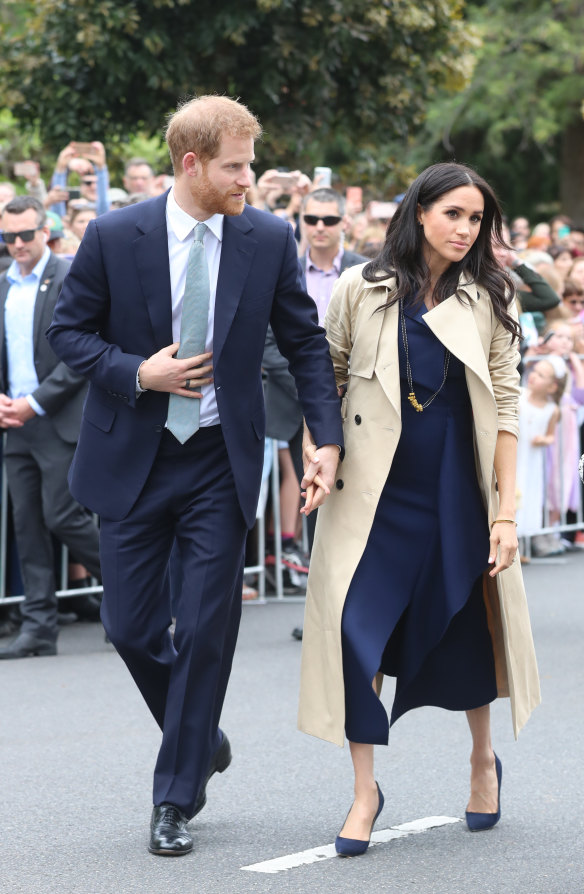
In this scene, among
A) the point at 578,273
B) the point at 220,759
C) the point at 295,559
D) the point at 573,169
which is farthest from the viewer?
the point at 573,169

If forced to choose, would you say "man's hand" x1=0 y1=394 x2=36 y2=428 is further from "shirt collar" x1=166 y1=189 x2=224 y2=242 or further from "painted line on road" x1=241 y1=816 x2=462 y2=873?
"painted line on road" x1=241 y1=816 x2=462 y2=873

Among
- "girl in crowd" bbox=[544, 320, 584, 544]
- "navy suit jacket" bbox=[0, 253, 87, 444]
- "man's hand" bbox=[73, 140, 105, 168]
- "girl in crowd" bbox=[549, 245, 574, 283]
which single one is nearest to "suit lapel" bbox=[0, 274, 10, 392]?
"navy suit jacket" bbox=[0, 253, 87, 444]

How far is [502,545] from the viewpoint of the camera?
4648 mm

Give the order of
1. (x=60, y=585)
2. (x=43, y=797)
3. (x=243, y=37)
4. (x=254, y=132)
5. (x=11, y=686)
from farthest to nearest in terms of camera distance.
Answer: (x=243, y=37), (x=60, y=585), (x=11, y=686), (x=43, y=797), (x=254, y=132)

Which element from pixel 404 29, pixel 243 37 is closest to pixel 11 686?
pixel 243 37

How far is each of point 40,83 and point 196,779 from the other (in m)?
12.0

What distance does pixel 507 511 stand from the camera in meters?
4.71

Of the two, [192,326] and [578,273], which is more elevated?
[578,273]

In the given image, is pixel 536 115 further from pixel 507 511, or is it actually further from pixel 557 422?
pixel 507 511

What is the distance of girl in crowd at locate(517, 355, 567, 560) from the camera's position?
11.1 meters

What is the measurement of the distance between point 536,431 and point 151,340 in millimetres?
6969

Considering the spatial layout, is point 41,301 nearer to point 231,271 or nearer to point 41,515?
point 41,515

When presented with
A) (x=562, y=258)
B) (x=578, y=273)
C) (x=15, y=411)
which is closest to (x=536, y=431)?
(x=578, y=273)

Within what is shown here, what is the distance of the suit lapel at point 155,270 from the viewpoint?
181 inches
